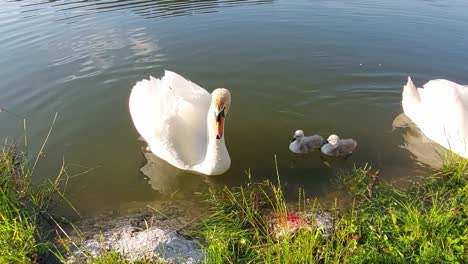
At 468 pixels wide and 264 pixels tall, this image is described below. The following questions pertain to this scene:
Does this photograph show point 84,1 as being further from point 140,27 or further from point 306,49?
point 306,49

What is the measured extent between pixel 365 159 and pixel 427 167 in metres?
0.88

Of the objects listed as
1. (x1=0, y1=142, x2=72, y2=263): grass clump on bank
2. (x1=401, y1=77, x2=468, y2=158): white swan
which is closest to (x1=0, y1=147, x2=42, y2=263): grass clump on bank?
(x1=0, y1=142, x2=72, y2=263): grass clump on bank

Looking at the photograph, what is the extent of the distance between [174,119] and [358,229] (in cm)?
279

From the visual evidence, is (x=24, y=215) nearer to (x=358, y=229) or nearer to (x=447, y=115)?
(x=358, y=229)

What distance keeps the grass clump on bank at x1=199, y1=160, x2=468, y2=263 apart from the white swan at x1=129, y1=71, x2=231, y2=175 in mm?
593

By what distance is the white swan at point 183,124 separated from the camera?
5488mm

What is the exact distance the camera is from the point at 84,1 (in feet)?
50.1

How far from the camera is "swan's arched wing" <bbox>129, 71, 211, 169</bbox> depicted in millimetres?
5660

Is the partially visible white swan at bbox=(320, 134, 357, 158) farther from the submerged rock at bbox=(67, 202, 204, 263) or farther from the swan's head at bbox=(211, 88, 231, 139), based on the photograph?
the submerged rock at bbox=(67, 202, 204, 263)

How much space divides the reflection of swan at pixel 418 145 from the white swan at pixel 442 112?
15 cm

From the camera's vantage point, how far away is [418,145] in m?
6.70

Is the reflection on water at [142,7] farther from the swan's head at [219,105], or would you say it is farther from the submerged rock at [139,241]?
the submerged rock at [139,241]

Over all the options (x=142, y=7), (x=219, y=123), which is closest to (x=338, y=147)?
(x=219, y=123)

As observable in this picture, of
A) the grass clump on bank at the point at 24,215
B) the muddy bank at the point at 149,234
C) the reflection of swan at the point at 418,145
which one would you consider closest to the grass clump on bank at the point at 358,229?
the muddy bank at the point at 149,234
